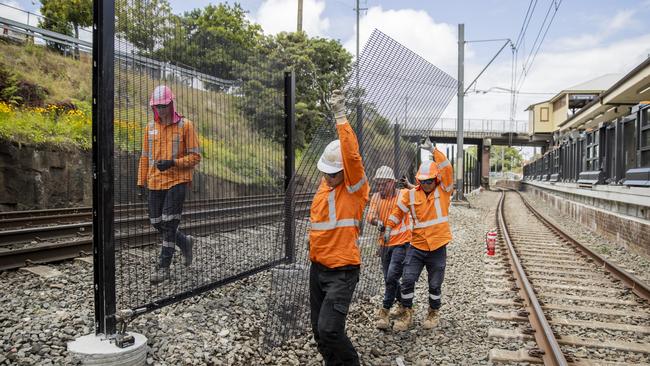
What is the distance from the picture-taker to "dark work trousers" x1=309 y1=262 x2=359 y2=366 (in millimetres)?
3566

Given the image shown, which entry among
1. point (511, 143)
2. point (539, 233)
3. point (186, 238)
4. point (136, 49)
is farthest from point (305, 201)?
point (511, 143)

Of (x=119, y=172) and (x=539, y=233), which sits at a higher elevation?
(x=119, y=172)

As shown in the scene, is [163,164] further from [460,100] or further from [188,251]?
[460,100]

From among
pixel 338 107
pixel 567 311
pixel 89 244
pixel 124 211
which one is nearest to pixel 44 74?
pixel 89 244

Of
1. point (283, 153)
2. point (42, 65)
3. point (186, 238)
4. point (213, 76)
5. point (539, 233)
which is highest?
point (42, 65)

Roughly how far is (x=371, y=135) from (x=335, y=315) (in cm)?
233

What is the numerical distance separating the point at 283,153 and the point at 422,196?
1.99m

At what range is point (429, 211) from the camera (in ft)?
18.0

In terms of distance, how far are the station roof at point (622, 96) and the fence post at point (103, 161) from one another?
18.9m

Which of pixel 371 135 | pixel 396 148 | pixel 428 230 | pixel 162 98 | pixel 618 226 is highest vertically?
pixel 162 98

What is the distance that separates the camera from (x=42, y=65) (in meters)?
20.0

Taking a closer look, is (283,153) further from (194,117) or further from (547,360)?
(547,360)

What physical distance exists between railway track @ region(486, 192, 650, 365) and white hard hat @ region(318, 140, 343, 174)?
7.76ft

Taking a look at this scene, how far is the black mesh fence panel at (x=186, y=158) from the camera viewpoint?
404 centimetres
